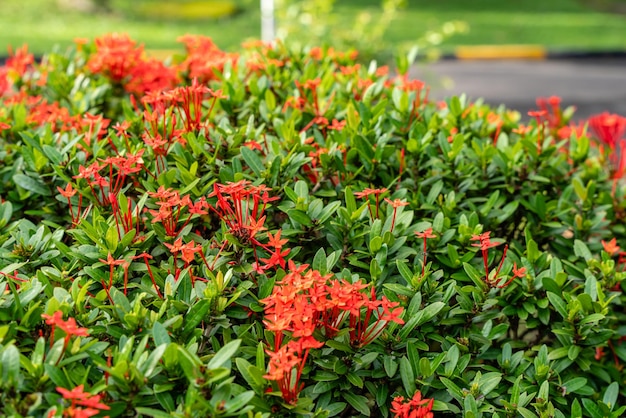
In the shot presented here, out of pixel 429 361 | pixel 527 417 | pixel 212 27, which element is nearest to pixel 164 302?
pixel 429 361

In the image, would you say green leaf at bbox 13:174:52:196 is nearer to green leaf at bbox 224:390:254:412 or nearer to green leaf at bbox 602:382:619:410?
green leaf at bbox 224:390:254:412

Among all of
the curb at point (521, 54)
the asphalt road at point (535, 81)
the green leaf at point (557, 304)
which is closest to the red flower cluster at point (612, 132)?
the green leaf at point (557, 304)

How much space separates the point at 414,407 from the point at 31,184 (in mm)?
1359

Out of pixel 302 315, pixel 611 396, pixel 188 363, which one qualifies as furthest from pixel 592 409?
pixel 188 363

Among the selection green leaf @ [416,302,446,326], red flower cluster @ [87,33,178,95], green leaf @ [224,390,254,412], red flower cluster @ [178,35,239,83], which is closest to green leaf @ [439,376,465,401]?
green leaf @ [416,302,446,326]

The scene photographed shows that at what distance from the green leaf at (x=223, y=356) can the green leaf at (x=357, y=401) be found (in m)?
0.37

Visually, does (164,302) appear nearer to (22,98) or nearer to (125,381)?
(125,381)

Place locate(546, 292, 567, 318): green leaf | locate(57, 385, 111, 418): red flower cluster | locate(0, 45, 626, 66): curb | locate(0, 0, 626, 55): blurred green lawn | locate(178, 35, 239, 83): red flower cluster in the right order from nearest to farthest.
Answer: locate(57, 385, 111, 418): red flower cluster, locate(546, 292, 567, 318): green leaf, locate(178, 35, 239, 83): red flower cluster, locate(0, 45, 626, 66): curb, locate(0, 0, 626, 55): blurred green lawn

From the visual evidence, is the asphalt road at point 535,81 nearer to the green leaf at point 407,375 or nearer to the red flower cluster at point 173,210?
the red flower cluster at point 173,210

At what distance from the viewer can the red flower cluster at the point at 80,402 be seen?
1.46m

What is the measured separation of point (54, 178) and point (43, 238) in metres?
0.28

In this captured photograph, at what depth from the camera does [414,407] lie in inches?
72.5

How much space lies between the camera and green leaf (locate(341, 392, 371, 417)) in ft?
6.11

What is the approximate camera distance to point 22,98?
3.04 m
